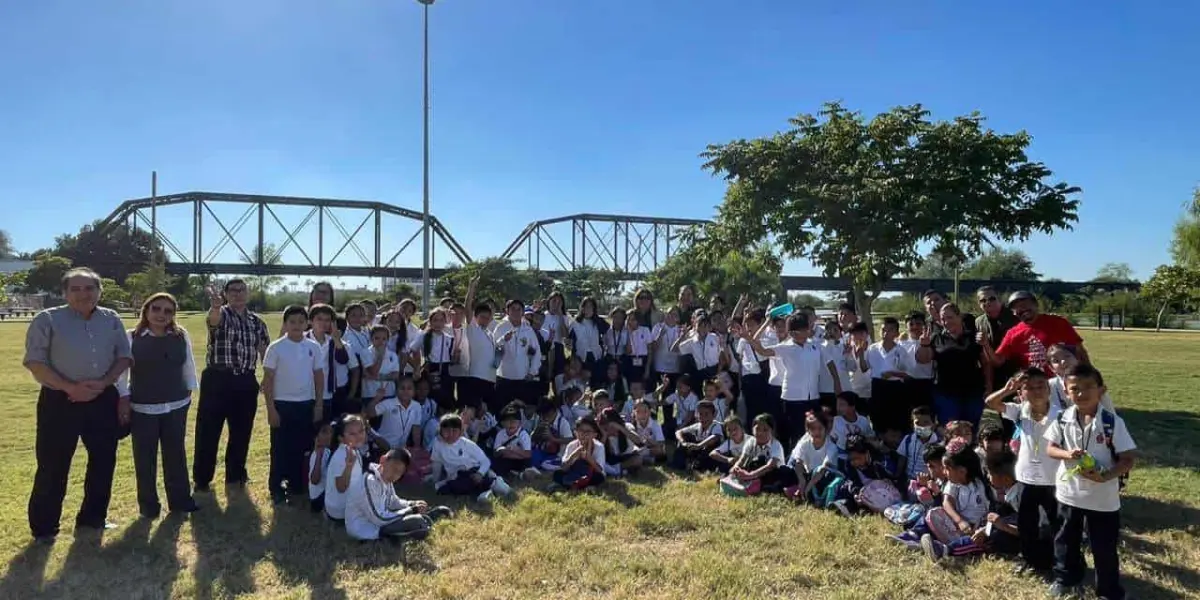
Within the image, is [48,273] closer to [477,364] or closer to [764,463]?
[477,364]

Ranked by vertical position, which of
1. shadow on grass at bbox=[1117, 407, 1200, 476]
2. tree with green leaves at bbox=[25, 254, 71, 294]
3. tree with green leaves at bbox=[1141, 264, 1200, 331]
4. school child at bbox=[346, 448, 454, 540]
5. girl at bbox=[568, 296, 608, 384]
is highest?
tree with green leaves at bbox=[25, 254, 71, 294]

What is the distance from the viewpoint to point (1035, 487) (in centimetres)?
426

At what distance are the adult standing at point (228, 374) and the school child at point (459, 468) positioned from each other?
1.58 metres

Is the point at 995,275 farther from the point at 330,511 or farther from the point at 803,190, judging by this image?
the point at 330,511

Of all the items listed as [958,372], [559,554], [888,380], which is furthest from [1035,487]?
[559,554]

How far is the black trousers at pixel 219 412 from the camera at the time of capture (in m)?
5.80

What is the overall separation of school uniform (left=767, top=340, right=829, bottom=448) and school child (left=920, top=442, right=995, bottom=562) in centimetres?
181

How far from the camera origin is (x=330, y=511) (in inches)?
205

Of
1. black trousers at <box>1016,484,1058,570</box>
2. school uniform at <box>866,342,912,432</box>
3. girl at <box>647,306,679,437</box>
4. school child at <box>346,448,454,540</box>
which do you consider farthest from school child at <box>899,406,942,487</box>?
school child at <box>346,448,454,540</box>

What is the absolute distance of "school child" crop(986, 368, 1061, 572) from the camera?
13.8 feet

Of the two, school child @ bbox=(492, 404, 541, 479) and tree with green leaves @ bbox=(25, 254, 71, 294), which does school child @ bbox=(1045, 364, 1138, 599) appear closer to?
school child @ bbox=(492, 404, 541, 479)

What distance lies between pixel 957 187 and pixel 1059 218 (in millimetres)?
1710

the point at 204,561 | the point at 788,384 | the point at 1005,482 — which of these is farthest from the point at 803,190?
the point at 204,561

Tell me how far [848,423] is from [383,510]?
4.12 meters
